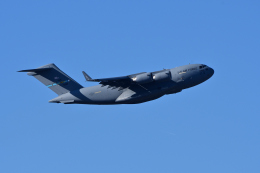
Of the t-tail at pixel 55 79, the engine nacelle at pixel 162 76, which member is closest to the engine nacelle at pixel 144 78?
the engine nacelle at pixel 162 76

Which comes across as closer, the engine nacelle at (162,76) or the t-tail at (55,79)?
the engine nacelle at (162,76)

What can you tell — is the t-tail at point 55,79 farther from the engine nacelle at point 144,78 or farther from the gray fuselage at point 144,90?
the engine nacelle at point 144,78

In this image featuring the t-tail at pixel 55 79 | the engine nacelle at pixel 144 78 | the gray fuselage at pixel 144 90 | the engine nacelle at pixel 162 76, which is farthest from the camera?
the t-tail at pixel 55 79

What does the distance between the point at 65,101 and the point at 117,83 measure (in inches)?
147

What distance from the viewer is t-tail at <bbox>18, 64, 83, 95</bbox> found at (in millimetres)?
29375

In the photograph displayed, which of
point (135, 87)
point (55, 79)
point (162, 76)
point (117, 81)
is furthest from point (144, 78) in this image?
point (55, 79)

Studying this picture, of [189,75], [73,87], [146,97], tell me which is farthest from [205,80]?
[73,87]

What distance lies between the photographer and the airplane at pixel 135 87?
87.7 feet

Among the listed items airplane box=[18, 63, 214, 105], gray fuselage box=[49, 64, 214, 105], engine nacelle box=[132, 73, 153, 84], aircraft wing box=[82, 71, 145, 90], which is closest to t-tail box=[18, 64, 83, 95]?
airplane box=[18, 63, 214, 105]

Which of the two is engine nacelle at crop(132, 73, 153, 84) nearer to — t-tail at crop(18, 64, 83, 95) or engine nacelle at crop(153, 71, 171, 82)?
engine nacelle at crop(153, 71, 171, 82)

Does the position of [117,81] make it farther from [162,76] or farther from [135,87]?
[162,76]

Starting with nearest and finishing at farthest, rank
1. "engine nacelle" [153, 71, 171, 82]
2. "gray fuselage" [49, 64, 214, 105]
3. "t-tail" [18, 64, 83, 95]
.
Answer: "engine nacelle" [153, 71, 171, 82]
"gray fuselage" [49, 64, 214, 105]
"t-tail" [18, 64, 83, 95]

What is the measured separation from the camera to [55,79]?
1171 inches

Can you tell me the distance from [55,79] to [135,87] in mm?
5628
